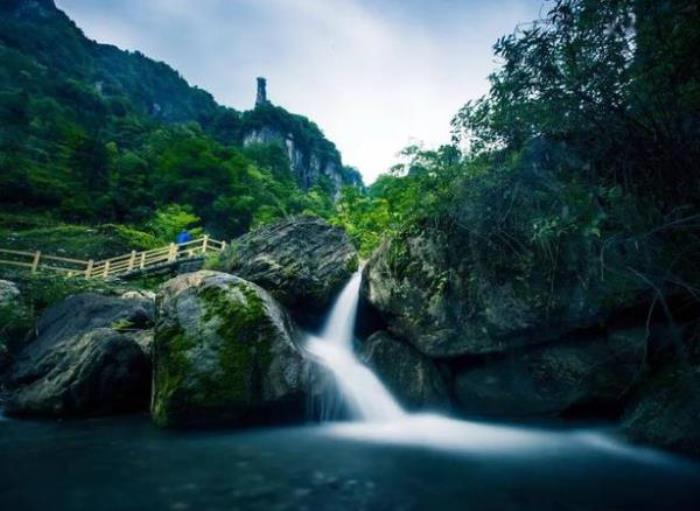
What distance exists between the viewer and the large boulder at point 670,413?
→ 4766 mm

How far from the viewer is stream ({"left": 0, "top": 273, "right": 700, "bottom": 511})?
10.8 ft

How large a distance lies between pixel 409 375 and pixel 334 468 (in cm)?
327

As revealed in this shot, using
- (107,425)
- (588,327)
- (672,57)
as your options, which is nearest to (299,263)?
(107,425)

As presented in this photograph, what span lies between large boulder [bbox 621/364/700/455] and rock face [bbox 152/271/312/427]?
4810 millimetres

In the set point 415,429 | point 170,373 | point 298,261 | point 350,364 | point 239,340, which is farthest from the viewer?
point 298,261

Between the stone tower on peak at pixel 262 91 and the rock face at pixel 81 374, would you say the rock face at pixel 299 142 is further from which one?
the rock face at pixel 81 374

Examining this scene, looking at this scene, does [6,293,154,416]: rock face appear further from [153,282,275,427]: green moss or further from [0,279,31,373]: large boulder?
[153,282,275,427]: green moss

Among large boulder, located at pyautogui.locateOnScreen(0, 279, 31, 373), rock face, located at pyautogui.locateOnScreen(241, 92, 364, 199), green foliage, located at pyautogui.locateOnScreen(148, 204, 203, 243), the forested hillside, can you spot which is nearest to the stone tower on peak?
rock face, located at pyautogui.locateOnScreen(241, 92, 364, 199)

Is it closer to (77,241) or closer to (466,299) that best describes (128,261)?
(77,241)

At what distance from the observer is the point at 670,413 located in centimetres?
505

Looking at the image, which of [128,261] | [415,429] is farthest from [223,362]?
[128,261]

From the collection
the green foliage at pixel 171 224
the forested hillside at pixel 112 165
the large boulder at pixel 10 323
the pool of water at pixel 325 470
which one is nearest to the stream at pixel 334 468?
the pool of water at pixel 325 470

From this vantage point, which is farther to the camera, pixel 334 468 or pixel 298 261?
pixel 298 261

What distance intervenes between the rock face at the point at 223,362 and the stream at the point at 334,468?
31cm
